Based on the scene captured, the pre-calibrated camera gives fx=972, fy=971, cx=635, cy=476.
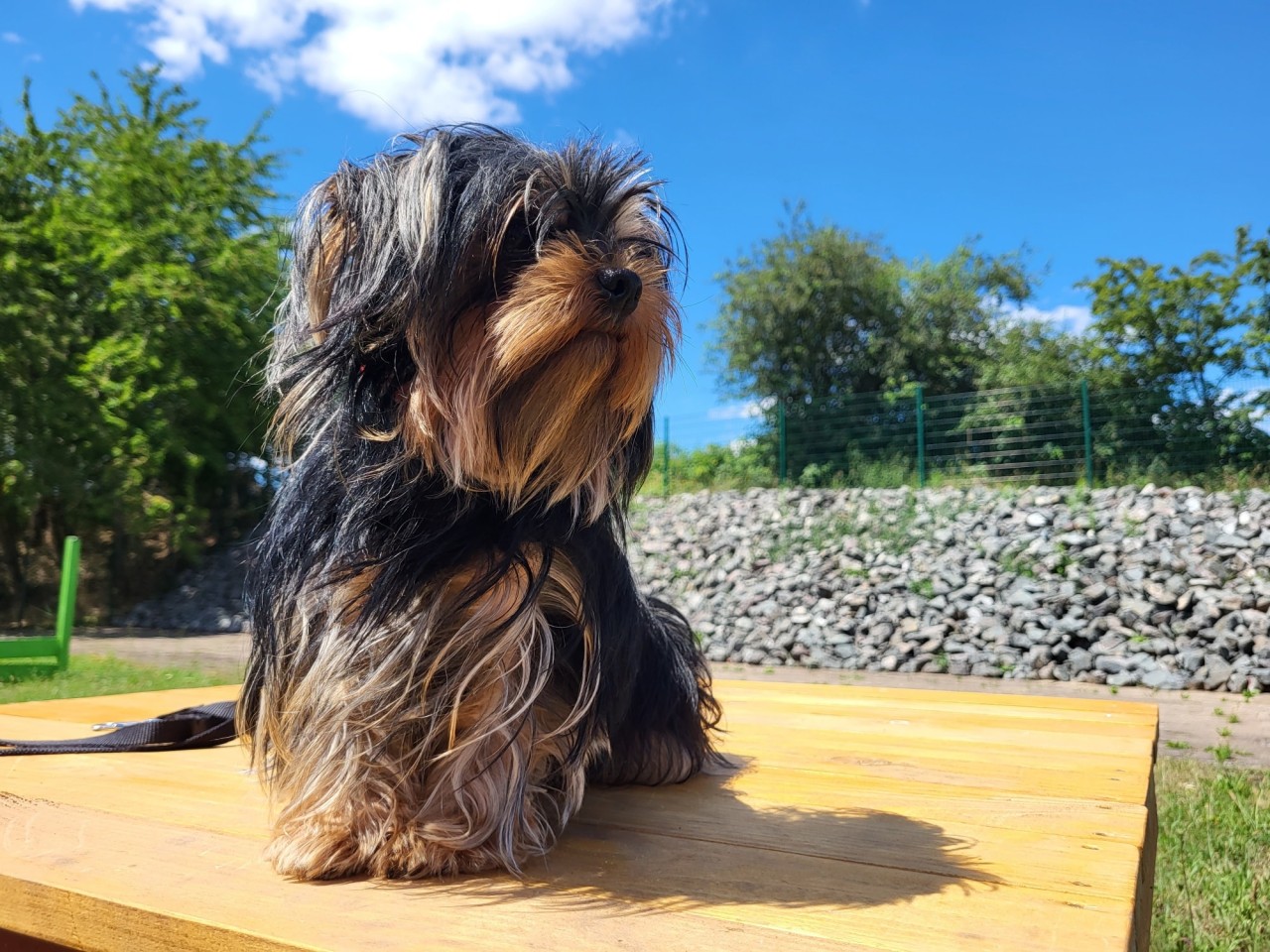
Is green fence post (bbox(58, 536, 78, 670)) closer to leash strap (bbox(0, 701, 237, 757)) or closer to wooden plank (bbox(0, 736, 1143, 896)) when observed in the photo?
leash strap (bbox(0, 701, 237, 757))

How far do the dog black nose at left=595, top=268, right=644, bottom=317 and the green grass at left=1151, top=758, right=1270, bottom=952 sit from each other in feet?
8.71

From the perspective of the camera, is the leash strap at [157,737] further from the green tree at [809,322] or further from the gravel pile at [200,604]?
the green tree at [809,322]

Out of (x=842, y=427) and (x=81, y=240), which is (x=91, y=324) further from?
(x=842, y=427)

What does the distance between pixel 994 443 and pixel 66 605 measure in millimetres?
14833

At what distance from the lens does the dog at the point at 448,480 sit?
154 centimetres

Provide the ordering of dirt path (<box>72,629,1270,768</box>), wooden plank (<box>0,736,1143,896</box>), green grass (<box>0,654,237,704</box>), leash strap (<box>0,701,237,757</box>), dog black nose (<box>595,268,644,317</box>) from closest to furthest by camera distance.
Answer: dog black nose (<box>595,268,644,317</box>) → wooden plank (<box>0,736,1143,896</box>) → leash strap (<box>0,701,237,757</box>) → dirt path (<box>72,629,1270,768</box>) → green grass (<box>0,654,237,704</box>)

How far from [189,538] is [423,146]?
692 inches

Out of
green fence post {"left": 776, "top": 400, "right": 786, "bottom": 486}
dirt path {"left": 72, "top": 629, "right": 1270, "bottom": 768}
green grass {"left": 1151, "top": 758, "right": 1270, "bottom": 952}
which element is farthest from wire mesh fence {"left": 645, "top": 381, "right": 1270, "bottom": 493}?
green grass {"left": 1151, "top": 758, "right": 1270, "bottom": 952}

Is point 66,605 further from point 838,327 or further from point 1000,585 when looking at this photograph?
Answer: point 838,327

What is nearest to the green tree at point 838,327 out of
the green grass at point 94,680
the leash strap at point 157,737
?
the green grass at point 94,680

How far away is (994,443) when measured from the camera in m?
17.7

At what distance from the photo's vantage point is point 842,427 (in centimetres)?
1853

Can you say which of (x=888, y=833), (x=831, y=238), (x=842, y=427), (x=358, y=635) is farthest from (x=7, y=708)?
(x=831, y=238)

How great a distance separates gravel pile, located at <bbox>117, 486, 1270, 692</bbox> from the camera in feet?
30.7
